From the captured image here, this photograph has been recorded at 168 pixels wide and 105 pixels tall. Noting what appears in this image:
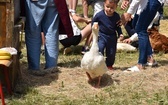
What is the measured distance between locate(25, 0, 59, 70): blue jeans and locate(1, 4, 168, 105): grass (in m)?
0.22

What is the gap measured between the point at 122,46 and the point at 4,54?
370cm

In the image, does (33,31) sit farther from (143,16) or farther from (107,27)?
(143,16)

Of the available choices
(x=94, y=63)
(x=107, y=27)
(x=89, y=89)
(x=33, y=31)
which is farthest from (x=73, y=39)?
(x=94, y=63)

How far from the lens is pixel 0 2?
4863 millimetres

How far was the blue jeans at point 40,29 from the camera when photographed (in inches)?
→ 218

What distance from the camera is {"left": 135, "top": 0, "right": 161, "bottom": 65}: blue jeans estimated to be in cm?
583

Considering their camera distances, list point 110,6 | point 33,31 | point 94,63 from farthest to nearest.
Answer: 1. point 110,6
2. point 33,31
3. point 94,63

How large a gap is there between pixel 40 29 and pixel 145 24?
1.43 meters

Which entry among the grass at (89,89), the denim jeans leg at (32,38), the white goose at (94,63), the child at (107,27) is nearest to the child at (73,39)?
the grass at (89,89)

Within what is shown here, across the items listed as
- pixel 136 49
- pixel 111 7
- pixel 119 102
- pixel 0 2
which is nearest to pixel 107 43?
pixel 111 7

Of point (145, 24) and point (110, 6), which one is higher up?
point (110, 6)

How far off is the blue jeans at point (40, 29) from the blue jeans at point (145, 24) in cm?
115

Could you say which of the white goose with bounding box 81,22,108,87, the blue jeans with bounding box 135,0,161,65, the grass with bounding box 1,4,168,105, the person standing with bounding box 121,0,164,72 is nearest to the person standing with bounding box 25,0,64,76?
the grass with bounding box 1,4,168,105

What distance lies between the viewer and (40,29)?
569 cm
